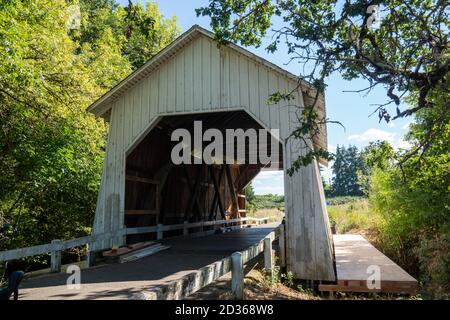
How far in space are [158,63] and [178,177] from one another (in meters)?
5.10

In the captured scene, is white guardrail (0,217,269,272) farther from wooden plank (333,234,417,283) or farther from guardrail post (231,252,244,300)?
wooden plank (333,234,417,283)

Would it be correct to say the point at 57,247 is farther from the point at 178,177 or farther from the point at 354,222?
the point at 354,222

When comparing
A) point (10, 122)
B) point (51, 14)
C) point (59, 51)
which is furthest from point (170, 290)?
point (51, 14)

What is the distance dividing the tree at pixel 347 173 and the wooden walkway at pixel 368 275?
7874 centimetres

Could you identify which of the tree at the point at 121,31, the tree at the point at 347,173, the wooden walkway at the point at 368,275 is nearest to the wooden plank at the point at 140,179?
the wooden walkway at the point at 368,275

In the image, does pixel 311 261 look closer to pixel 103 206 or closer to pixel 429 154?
pixel 429 154

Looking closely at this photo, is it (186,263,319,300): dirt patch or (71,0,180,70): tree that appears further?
(71,0,180,70): tree

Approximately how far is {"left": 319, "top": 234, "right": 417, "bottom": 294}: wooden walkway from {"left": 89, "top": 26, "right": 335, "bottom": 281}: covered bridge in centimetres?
58

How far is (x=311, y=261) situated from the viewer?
7.36 metres

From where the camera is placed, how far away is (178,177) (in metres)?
13.3

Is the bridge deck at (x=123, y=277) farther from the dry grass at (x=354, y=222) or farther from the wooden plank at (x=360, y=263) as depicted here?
the dry grass at (x=354, y=222)

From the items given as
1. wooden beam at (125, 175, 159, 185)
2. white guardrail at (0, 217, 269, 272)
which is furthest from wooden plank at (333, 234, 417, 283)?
wooden beam at (125, 175, 159, 185)

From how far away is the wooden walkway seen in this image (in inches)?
240
